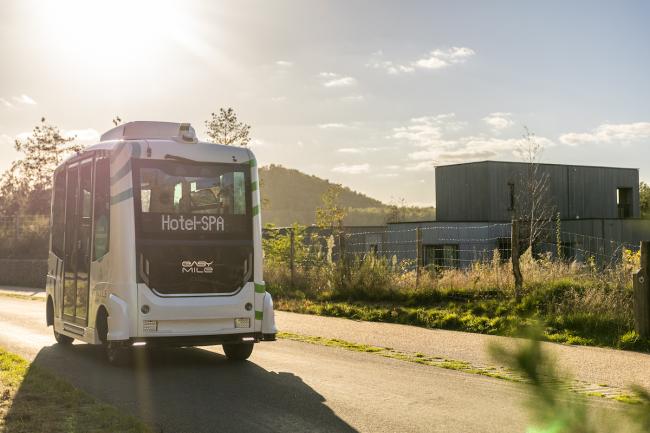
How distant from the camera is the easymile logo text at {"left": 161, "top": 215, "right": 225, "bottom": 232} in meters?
10.6

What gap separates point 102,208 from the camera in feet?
35.7

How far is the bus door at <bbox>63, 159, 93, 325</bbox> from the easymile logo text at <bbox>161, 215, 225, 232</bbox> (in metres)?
1.50

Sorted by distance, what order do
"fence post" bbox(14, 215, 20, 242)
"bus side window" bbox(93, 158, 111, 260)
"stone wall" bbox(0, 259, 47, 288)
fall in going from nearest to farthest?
"bus side window" bbox(93, 158, 111, 260) < "stone wall" bbox(0, 259, 47, 288) < "fence post" bbox(14, 215, 20, 242)

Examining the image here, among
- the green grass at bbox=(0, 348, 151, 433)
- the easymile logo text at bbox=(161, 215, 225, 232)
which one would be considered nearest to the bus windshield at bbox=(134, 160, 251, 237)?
the easymile logo text at bbox=(161, 215, 225, 232)

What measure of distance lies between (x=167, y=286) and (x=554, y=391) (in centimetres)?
894

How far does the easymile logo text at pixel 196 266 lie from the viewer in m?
10.5

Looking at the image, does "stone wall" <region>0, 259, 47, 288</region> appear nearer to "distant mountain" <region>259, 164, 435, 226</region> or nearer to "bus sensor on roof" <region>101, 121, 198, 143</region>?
"bus sensor on roof" <region>101, 121, 198, 143</region>

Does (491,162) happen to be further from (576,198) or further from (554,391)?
(554,391)

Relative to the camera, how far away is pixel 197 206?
425 inches

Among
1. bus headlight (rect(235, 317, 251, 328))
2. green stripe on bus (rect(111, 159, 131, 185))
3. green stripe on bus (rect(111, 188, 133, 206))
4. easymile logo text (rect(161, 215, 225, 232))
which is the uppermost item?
green stripe on bus (rect(111, 159, 131, 185))

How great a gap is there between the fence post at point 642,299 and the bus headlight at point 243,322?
5803mm

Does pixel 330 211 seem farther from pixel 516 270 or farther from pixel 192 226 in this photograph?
pixel 192 226

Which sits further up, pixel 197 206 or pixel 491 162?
pixel 491 162

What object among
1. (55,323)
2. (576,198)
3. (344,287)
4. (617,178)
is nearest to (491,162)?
(576,198)
